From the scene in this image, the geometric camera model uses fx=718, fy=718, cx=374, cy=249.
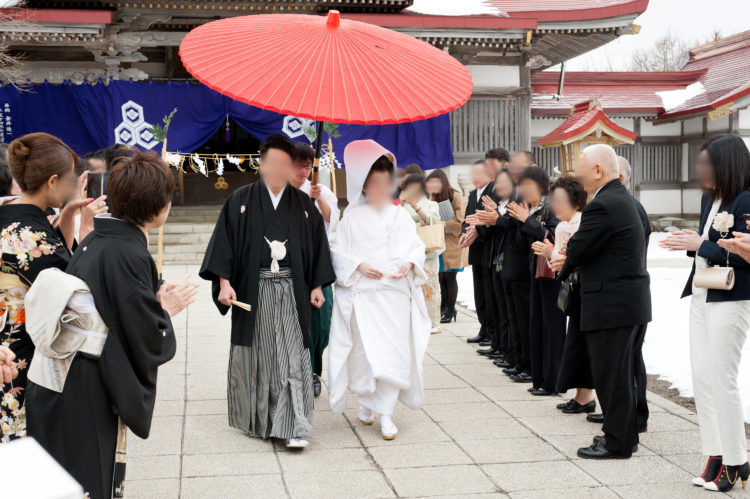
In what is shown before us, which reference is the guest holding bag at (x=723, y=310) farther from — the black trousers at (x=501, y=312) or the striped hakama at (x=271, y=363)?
the black trousers at (x=501, y=312)

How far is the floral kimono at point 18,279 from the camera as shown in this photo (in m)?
2.83

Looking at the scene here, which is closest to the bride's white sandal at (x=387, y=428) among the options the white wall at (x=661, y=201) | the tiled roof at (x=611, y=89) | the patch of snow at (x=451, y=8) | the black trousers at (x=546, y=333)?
the black trousers at (x=546, y=333)

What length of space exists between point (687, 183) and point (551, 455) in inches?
674

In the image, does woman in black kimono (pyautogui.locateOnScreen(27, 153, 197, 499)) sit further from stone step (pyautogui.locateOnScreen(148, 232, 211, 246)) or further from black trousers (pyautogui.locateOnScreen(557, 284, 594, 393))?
stone step (pyautogui.locateOnScreen(148, 232, 211, 246))

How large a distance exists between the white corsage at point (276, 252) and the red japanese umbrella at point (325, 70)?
1020mm

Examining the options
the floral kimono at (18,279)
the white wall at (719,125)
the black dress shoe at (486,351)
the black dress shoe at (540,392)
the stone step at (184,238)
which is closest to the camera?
the floral kimono at (18,279)

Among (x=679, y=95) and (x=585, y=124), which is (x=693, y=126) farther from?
(x=585, y=124)

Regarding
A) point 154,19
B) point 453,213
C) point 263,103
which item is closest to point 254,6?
point 154,19

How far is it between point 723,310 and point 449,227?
4.83 m

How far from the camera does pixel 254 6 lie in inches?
546

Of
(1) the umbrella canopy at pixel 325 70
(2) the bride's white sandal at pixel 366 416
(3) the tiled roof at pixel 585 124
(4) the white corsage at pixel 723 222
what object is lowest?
(2) the bride's white sandal at pixel 366 416

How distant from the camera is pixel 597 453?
410 centimetres

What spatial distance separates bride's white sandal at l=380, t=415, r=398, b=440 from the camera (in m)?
4.49

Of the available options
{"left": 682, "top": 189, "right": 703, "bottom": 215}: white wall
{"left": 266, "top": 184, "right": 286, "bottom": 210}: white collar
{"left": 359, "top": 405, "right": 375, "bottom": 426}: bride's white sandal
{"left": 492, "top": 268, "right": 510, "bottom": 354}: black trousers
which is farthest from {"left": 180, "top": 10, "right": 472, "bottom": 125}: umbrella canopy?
{"left": 682, "top": 189, "right": 703, "bottom": 215}: white wall
